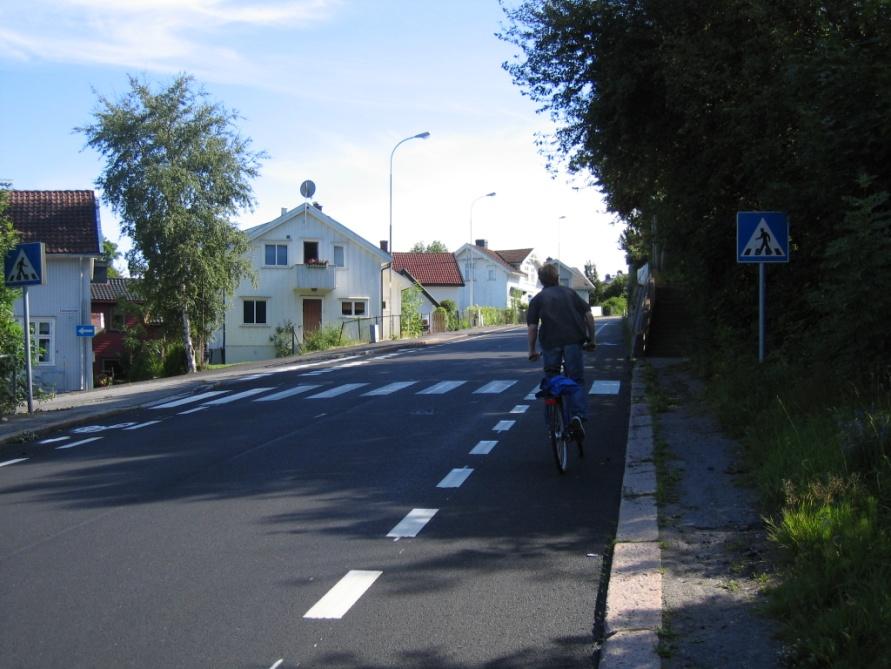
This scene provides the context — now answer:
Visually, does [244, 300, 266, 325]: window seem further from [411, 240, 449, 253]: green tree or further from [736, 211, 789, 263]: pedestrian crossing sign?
[411, 240, 449, 253]: green tree

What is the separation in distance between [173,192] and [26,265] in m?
25.5

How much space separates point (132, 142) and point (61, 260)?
799cm

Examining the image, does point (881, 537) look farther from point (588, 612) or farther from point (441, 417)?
point (441, 417)

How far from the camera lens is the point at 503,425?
1196 cm

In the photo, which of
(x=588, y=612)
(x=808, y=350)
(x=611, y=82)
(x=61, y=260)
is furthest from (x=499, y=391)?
(x=61, y=260)

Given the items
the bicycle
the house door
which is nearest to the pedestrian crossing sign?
the bicycle

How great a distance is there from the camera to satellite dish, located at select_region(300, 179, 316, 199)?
2015 inches

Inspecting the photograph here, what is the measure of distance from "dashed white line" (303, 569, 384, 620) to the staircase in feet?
48.5

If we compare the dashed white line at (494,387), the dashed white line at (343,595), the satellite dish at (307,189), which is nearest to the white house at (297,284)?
the satellite dish at (307,189)

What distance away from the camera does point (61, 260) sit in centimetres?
3400

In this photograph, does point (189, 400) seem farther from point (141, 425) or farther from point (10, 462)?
point (10, 462)

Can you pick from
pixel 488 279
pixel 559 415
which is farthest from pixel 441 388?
pixel 488 279

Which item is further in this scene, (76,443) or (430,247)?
(430,247)

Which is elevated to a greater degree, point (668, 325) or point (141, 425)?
point (668, 325)
